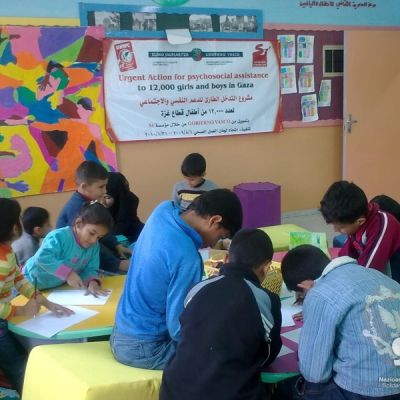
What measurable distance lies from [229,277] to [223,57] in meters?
3.61

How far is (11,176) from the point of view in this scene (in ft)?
13.4

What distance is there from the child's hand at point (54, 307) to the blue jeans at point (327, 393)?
0.95 m

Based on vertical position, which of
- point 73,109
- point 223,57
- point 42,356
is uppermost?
point 223,57

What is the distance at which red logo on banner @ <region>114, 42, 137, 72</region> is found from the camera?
4.33 meters

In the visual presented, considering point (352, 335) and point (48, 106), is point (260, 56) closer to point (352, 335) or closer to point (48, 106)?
point (48, 106)

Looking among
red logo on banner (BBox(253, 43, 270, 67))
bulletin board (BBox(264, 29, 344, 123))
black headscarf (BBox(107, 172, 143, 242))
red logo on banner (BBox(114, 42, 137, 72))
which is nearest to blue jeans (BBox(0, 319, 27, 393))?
black headscarf (BBox(107, 172, 143, 242))

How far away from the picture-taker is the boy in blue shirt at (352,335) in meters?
1.47

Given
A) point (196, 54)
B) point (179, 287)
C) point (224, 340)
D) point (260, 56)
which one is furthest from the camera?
point (260, 56)

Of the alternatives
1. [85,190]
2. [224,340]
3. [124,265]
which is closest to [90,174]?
[85,190]

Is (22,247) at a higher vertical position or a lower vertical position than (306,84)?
lower

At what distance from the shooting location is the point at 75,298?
224cm

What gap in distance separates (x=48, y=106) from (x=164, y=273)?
285 centimetres

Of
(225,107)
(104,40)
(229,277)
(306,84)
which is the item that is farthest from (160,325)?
(306,84)

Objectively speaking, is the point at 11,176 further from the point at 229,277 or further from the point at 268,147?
the point at 229,277
